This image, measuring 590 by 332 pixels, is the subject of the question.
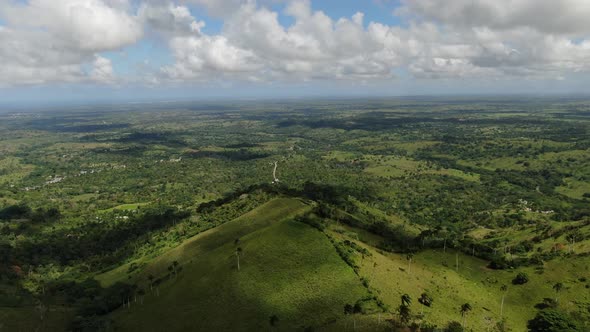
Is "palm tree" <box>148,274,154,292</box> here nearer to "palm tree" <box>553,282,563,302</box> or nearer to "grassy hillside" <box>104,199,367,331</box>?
"grassy hillside" <box>104,199,367,331</box>

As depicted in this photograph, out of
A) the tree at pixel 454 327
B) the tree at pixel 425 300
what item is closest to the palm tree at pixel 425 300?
the tree at pixel 425 300

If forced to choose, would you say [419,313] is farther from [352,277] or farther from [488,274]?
[488,274]

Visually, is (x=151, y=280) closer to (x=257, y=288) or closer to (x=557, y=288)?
(x=257, y=288)

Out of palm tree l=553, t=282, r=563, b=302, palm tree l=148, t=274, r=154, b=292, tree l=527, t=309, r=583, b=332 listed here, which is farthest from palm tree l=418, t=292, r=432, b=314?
palm tree l=148, t=274, r=154, b=292

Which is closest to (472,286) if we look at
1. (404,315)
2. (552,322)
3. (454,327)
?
(552,322)

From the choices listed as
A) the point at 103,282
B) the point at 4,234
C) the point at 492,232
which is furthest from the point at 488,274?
the point at 4,234

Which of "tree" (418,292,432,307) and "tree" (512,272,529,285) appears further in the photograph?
"tree" (512,272,529,285)
